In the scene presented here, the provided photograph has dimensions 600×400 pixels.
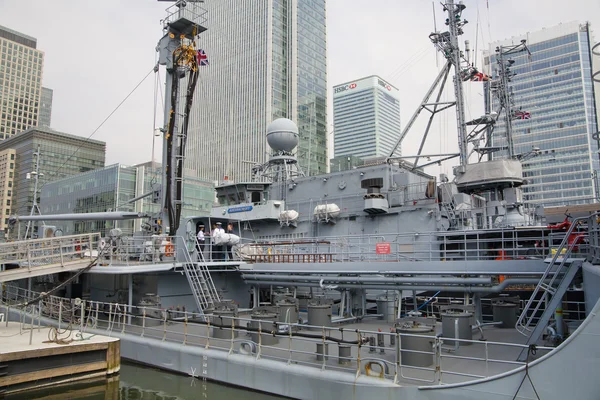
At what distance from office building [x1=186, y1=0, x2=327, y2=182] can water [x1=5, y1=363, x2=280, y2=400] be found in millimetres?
90011

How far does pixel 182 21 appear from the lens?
19.4 meters

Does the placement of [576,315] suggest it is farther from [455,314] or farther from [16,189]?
[16,189]

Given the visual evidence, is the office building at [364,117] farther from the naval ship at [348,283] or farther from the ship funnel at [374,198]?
the ship funnel at [374,198]

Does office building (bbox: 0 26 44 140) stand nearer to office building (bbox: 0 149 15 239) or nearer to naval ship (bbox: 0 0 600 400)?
office building (bbox: 0 149 15 239)

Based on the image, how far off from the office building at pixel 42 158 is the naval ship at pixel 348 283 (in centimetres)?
7329

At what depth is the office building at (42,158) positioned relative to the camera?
8750cm

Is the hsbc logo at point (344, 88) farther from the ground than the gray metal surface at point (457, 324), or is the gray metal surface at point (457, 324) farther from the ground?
the hsbc logo at point (344, 88)

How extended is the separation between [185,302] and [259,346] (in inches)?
280

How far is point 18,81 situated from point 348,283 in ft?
566

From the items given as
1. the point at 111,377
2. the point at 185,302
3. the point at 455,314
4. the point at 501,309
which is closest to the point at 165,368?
the point at 111,377

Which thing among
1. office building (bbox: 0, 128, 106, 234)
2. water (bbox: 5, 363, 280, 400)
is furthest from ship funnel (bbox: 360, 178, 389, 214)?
office building (bbox: 0, 128, 106, 234)

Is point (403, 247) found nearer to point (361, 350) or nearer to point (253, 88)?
point (361, 350)

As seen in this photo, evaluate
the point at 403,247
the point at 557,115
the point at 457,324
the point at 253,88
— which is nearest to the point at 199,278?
the point at 403,247

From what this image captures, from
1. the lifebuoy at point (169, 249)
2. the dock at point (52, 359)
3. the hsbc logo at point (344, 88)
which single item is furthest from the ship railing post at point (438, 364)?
the hsbc logo at point (344, 88)
